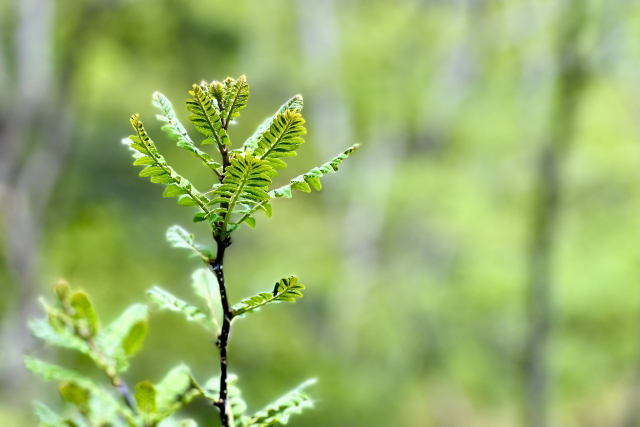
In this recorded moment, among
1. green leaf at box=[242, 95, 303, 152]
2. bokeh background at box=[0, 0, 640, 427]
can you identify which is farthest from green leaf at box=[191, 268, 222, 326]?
bokeh background at box=[0, 0, 640, 427]

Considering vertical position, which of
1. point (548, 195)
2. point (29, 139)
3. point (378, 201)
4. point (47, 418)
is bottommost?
point (47, 418)

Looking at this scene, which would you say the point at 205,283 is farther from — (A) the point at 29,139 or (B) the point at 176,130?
(A) the point at 29,139

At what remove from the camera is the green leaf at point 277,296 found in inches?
11.9

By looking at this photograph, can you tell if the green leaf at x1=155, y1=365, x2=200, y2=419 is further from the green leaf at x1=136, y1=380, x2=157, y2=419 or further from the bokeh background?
the bokeh background

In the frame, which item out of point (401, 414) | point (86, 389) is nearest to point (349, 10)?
point (401, 414)

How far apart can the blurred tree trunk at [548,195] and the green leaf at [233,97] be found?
285cm

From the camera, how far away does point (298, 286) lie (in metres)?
0.31

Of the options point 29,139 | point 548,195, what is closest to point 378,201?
point 548,195

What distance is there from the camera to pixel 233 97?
29 cm

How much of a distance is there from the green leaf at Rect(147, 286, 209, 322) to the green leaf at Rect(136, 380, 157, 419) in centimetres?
5

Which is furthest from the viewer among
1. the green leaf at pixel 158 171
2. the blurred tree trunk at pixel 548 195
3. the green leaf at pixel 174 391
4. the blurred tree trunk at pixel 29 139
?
the blurred tree trunk at pixel 29 139

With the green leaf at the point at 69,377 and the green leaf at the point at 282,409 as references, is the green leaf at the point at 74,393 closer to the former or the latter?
the green leaf at the point at 69,377

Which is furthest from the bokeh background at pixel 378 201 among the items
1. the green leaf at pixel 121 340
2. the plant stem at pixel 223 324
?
the plant stem at pixel 223 324

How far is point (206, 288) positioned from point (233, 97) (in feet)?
0.46
